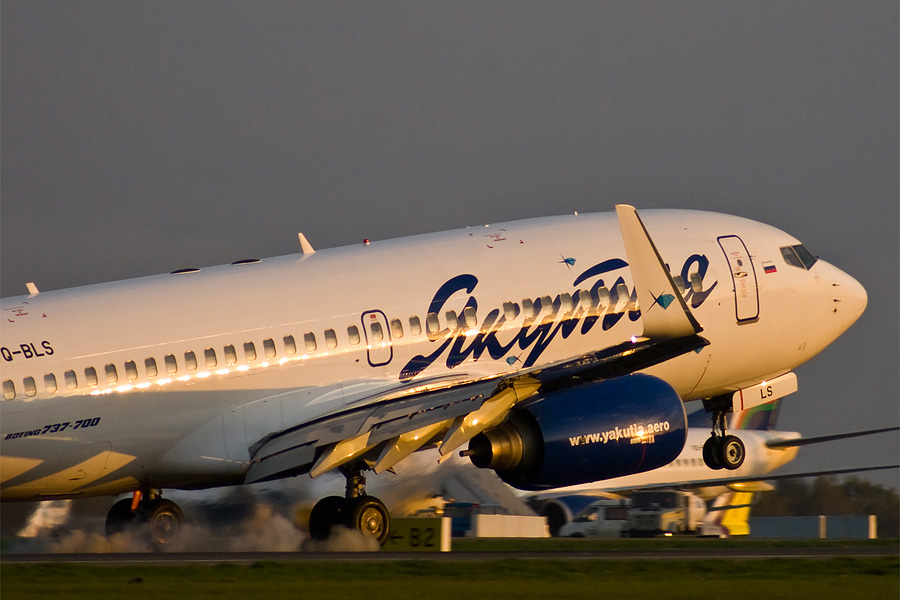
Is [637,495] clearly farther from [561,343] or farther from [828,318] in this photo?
[561,343]

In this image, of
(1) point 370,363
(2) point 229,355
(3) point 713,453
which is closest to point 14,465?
(2) point 229,355

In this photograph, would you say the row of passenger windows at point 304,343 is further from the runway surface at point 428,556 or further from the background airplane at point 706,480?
the background airplane at point 706,480

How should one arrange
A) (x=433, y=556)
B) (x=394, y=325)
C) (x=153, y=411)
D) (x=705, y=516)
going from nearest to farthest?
(x=433, y=556) < (x=153, y=411) < (x=394, y=325) < (x=705, y=516)

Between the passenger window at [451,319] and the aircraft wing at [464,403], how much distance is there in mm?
1261

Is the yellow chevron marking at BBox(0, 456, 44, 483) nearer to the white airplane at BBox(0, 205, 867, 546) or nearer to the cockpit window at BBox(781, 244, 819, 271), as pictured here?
the white airplane at BBox(0, 205, 867, 546)

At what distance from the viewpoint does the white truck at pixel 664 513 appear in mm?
41281

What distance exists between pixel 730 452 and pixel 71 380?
13.3 m

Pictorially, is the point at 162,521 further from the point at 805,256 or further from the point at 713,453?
the point at 805,256

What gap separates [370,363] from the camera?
24.5m

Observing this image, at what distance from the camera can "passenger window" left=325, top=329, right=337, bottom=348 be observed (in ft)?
79.6

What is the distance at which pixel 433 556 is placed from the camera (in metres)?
21.3

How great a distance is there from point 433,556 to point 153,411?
5.53m

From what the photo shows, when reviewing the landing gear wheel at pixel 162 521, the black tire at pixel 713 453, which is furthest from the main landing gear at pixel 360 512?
the black tire at pixel 713 453

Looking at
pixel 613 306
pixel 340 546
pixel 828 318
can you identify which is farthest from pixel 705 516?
pixel 340 546
